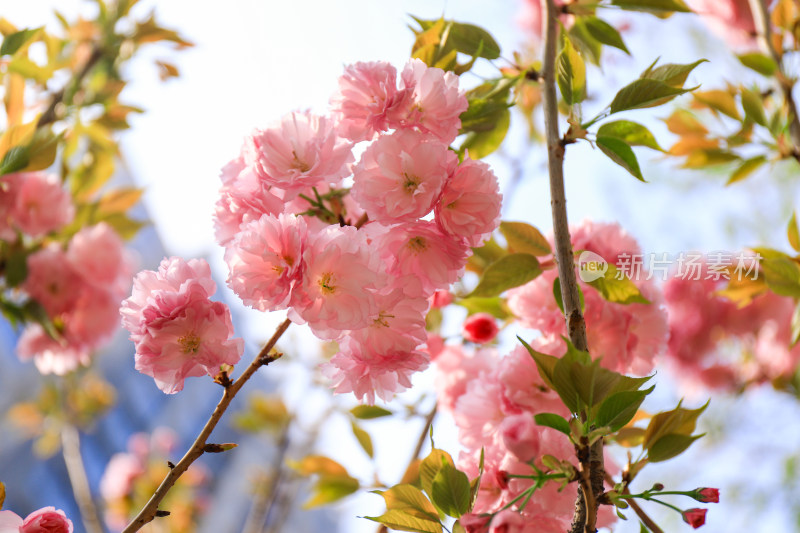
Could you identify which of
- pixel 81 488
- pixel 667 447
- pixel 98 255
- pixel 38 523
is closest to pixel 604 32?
pixel 667 447

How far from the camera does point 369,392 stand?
0.45 metres

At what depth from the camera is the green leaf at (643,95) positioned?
461 millimetres

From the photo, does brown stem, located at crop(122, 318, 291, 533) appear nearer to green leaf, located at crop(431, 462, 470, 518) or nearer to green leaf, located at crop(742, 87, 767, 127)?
Result: green leaf, located at crop(431, 462, 470, 518)

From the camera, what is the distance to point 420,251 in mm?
404

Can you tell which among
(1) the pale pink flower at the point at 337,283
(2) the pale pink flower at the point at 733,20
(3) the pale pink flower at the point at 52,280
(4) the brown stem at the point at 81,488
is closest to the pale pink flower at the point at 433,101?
(1) the pale pink flower at the point at 337,283

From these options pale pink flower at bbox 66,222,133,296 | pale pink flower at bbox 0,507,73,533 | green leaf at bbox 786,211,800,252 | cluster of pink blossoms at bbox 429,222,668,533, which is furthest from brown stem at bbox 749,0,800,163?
pale pink flower at bbox 66,222,133,296

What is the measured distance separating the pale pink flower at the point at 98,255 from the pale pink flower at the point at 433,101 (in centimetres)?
87

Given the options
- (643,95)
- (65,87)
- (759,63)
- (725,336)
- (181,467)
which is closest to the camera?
(181,467)

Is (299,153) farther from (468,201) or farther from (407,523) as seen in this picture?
(407,523)

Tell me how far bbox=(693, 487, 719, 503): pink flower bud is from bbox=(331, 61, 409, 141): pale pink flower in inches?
13.6

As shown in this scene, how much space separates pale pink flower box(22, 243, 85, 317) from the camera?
3.28 feet

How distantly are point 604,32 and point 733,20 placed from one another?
1.59ft

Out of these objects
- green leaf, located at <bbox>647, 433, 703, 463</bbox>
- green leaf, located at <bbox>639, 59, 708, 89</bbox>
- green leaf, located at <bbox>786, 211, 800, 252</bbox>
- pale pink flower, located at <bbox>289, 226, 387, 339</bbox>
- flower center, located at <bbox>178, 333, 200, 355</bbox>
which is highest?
green leaf, located at <bbox>639, 59, 708, 89</bbox>

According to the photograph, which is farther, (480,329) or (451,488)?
(480,329)
